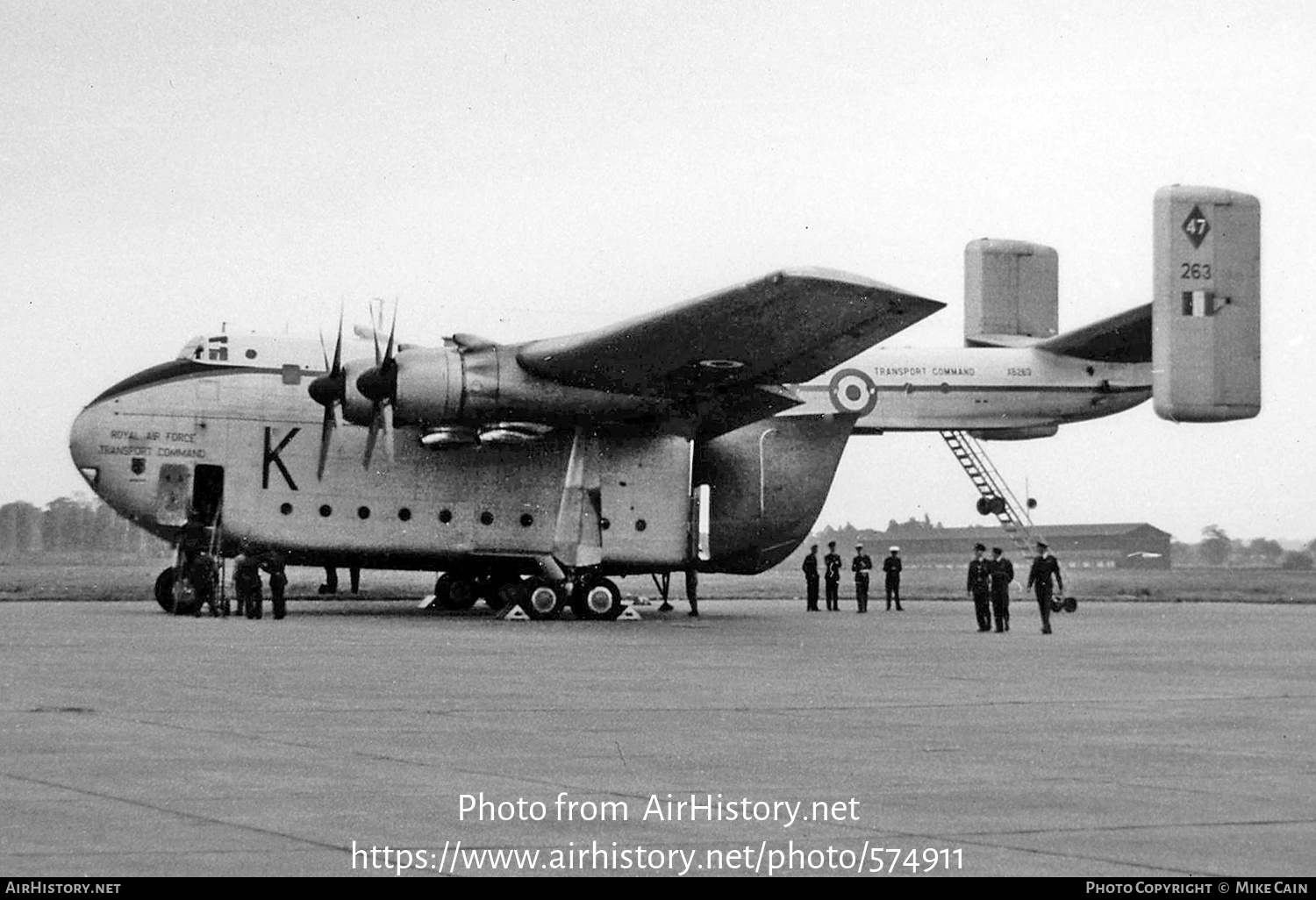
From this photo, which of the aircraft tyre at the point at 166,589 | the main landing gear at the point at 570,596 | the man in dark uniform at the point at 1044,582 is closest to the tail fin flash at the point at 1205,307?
the man in dark uniform at the point at 1044,582

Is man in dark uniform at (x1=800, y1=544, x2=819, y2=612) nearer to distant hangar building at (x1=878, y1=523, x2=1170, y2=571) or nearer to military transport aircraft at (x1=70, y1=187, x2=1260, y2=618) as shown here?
military transport aircraft at (x1=70, y1=187, x2=1260, y2=618)

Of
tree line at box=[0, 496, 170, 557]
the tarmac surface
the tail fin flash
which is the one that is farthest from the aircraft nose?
tree line at box=[0, 496, 170, 557]

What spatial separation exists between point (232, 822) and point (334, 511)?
23.3 m

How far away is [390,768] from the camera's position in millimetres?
9555

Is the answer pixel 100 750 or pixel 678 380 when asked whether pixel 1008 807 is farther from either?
pixel 678 380

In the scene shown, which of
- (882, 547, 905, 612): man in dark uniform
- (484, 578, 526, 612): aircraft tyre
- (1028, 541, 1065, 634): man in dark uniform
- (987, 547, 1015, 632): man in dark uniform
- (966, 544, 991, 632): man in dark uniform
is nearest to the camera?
(1028, 541, 1065, 634): man in dark uniform

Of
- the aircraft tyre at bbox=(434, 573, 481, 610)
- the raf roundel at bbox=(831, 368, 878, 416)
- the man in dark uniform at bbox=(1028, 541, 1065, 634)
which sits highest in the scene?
the raf roundel at bbox=(831, 368, 878, 416)

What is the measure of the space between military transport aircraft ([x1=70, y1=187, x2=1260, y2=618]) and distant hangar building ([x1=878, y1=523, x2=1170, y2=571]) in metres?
88.9

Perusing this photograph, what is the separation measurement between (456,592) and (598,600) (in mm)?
4953

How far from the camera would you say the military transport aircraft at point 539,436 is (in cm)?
2841

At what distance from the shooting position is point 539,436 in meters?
30.0

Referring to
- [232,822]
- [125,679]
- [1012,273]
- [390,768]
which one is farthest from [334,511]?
[232,822]

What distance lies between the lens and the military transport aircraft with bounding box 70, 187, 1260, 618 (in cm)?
2841

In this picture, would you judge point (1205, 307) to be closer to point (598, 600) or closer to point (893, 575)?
point (893, 575)
